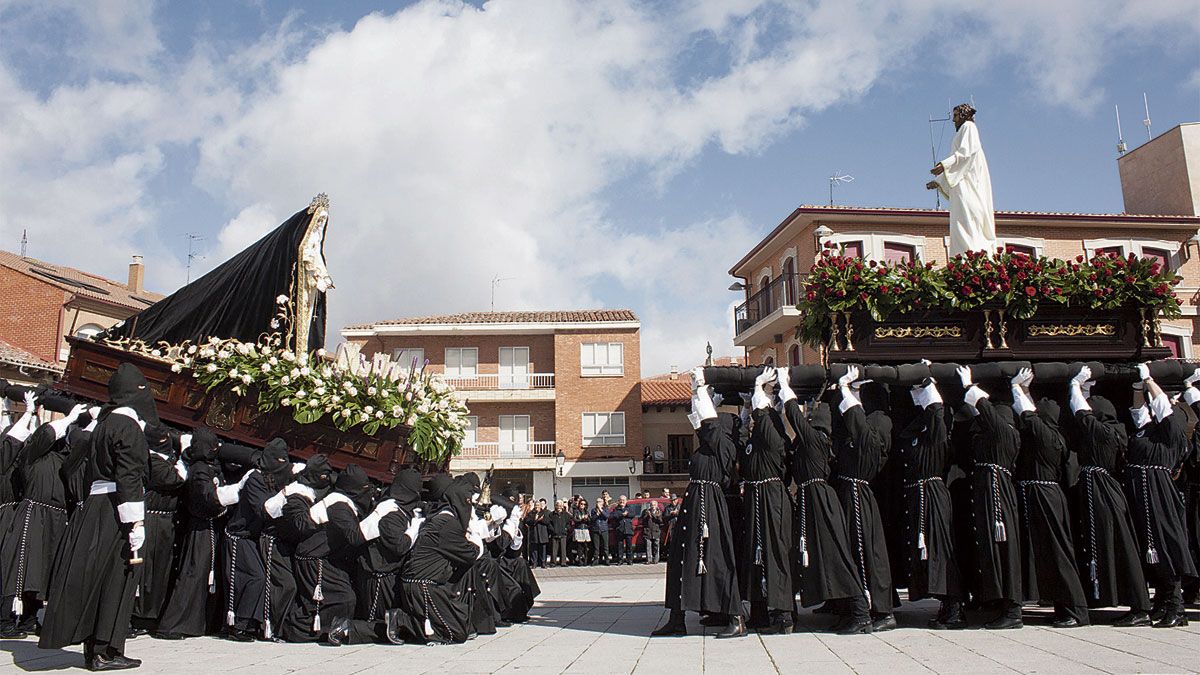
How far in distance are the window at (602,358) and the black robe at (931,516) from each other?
29805mm

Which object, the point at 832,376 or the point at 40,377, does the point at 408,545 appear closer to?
the point at 832,376

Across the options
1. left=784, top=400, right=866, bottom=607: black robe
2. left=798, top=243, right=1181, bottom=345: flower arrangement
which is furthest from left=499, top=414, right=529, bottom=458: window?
left=798, top=243, right=1181, bottom=345: flower arrangement

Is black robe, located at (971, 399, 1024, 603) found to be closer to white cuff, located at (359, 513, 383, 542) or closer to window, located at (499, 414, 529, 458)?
white cuff, located at (359, 513, 383, 542)

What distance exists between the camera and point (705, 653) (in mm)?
6586

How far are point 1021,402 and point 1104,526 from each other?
4.05 ft

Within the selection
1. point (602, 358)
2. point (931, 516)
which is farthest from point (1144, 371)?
point (602, 358)

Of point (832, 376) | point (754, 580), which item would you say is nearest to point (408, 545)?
point (754, 580)

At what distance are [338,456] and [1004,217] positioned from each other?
83.0 ft

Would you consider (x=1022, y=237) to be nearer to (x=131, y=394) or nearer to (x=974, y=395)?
(x=974, y=395)

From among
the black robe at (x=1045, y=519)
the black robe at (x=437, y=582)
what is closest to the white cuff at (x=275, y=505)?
the black robe at (x=437, y=582)

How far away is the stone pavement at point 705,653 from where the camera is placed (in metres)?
5.77

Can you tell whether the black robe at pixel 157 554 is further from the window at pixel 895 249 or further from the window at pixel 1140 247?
the window at pixel 1140 247

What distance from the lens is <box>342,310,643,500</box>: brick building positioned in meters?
36.6

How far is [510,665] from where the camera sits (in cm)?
637
